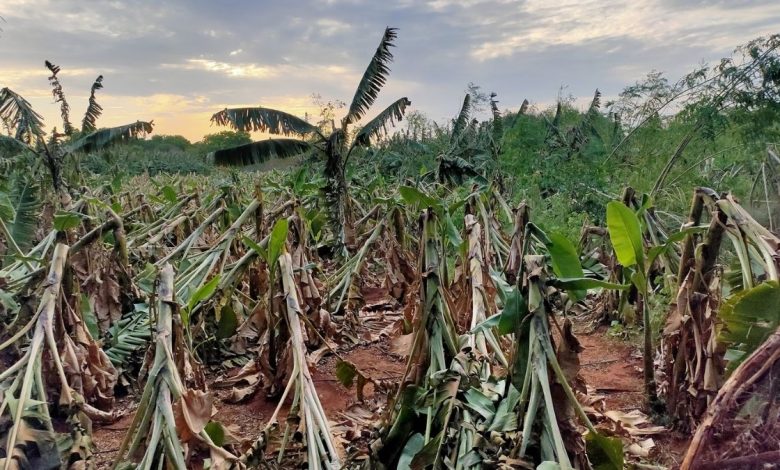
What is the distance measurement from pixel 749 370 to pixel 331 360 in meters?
3.47

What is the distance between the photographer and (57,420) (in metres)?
2.82

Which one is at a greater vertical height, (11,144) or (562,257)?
(11,144)

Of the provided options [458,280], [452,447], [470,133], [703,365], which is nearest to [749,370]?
[452,447]

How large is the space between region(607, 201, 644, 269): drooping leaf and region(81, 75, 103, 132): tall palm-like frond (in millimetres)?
12207

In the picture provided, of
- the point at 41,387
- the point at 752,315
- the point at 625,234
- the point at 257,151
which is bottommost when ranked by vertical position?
the point at 41,387

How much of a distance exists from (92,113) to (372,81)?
7.33 meters

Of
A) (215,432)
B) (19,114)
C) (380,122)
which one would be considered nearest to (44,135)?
(19,114)

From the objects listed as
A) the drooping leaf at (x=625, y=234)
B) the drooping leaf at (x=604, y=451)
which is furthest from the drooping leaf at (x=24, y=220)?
the drooping leaf at (x=604, y=451)

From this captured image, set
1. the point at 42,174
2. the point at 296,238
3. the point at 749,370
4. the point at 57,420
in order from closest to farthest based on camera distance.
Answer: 1. the point at 749,370
2. the point at 57,420
3. the point at 296,238
4. the point at 42,174

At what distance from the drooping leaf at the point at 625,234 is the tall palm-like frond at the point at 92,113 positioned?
12.2 m

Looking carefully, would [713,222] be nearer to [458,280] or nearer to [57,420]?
[458,280]

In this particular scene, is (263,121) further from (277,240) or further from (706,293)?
(706,293)

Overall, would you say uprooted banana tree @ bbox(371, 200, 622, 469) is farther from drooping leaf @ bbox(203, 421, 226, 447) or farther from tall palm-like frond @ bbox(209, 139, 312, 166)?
tall palm-like frond @ bbox(209, 139, 312, 166)

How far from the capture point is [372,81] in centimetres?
821
